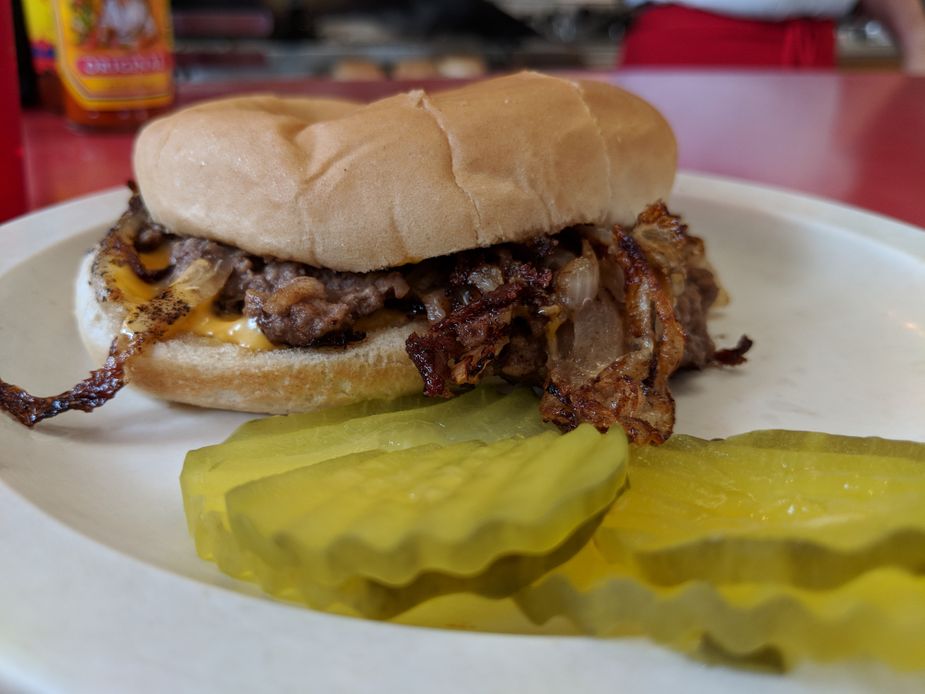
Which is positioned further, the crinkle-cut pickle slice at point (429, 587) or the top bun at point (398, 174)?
the top bun at point (398, 174)

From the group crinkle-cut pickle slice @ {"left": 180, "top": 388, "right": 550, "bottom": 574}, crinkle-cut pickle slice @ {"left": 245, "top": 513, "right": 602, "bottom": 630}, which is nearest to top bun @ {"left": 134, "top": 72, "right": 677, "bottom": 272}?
crinkle-cut pickle slice @ {"left": 180, "top": 388, "right": 550, "bottom": 574}

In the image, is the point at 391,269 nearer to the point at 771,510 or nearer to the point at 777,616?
the point at 771,510

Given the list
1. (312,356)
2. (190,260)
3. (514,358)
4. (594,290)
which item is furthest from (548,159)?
(190,260)

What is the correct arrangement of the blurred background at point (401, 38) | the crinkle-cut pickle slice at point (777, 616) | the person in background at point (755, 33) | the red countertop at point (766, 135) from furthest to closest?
the blurred background at point (401, 38) → the person in background at point (755, 33) → the red countertop at point (766, 135) → the crinkle-cut pickle slice at point (777, 616)

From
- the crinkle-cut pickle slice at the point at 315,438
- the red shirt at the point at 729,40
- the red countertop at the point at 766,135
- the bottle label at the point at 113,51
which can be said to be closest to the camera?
the crinkle-cut pickle slice at the point at 315,438

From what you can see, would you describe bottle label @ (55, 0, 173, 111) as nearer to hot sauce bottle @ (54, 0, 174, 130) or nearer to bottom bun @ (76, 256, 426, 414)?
hot sauce bottle @ (54, 0, 174, 130)

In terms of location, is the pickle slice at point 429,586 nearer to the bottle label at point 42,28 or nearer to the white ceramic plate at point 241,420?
the white ceramic plate at point 241,420

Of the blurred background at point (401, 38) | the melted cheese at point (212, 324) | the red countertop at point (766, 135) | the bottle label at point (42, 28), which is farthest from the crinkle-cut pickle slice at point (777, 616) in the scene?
the blurred background at point (401, 38)
